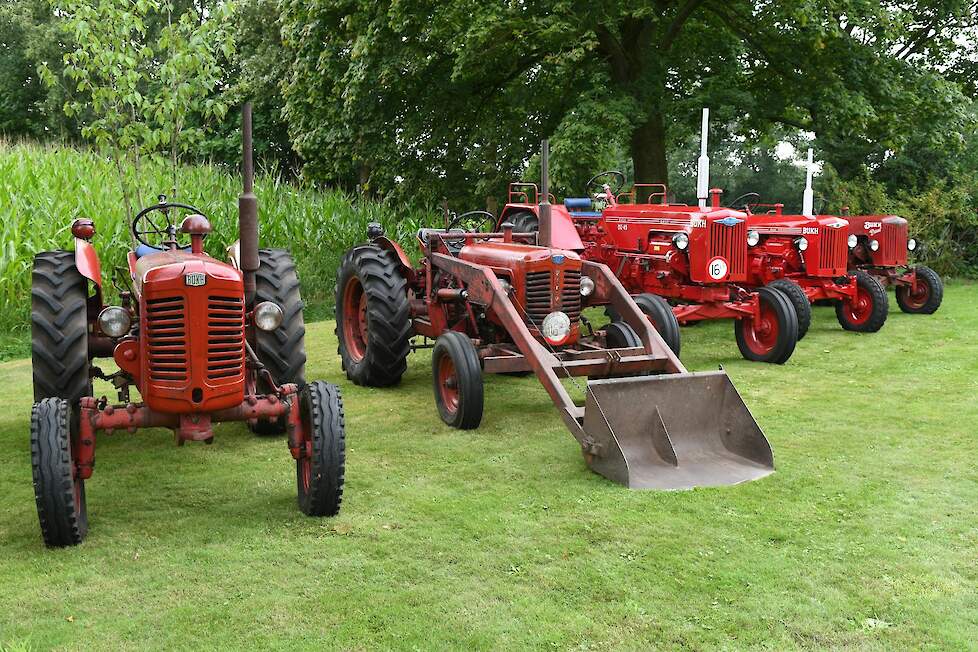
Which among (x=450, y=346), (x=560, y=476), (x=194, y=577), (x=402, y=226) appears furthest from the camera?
(x=402, y=226)

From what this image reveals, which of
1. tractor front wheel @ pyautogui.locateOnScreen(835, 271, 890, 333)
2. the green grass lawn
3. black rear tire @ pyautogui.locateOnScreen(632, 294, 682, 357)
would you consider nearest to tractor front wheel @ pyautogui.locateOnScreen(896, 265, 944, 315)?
tractor front wheel @ pyautogui.locateOnScreen(835, 271, 890, 333)

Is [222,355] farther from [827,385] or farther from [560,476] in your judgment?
[827,385]

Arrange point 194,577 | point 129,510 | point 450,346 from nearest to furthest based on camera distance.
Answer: point 194,577, point 129,510, point 450,346

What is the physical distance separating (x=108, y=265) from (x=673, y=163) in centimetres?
1448

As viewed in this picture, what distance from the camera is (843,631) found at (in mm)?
3119

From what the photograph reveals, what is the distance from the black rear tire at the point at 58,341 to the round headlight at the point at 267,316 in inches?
39.8

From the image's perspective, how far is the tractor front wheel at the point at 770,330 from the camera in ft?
25.7

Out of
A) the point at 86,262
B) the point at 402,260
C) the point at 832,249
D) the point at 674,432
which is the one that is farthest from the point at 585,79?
the point at 86,262

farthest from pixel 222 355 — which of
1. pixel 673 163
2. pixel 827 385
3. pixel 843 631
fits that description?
pixel 673 163

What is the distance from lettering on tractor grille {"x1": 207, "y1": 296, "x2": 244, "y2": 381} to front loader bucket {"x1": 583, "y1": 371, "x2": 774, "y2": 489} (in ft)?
5.62

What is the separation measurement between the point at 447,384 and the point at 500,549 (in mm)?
2284

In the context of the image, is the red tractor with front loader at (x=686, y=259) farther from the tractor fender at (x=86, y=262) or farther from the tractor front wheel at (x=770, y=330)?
the tractor fender at (x=86, y=262)

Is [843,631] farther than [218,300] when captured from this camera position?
No

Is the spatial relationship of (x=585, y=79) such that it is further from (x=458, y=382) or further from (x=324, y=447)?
(x=324, y=447)
